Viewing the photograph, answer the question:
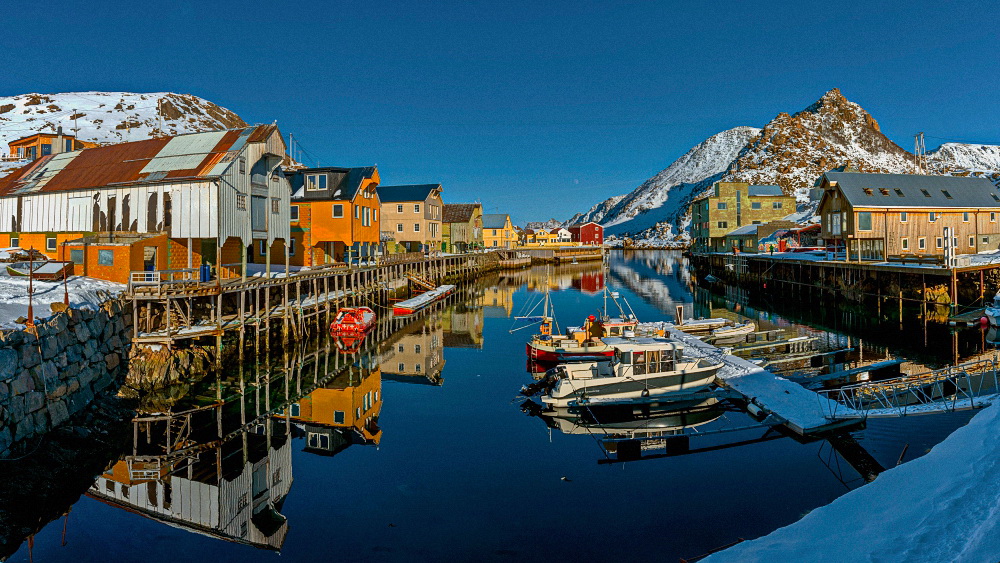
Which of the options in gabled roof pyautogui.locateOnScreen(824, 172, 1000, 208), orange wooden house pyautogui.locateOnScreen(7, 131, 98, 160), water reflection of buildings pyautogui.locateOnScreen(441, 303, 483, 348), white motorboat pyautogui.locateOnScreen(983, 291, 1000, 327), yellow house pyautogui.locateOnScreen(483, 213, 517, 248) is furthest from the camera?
yellow house pyautogui.locateOnScreen(483, 213, 517, 248)

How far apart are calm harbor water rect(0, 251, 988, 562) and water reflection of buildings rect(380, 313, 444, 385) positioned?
7.47 ft

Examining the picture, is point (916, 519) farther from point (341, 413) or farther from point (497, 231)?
point (497, 231)

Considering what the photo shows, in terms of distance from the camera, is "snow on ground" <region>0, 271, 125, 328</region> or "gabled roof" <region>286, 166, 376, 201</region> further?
"gabled roof" <region>286, 166, 376, 201</region>

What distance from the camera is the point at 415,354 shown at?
31188 mm

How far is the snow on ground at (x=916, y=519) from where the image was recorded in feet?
23.1

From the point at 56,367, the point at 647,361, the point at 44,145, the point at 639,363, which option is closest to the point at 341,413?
the point at 56,367

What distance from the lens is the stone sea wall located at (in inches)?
610

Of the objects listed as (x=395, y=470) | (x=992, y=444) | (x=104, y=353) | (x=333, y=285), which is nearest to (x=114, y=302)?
(x=104, y=353)

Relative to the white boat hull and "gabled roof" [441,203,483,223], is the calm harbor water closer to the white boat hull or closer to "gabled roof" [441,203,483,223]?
the white boat hull

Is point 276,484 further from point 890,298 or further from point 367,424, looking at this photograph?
point 890,298

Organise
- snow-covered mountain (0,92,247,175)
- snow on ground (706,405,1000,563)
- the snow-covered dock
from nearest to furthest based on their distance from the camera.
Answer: snow on ground (706,405,1000,563)
the snow-covered dock
snow-covered mountain (0,92,247,175)

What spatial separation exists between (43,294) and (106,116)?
377ft

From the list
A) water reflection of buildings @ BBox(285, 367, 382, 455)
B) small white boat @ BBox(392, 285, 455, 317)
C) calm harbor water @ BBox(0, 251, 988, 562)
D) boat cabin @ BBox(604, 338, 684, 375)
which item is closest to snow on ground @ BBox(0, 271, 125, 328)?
calm harbor water @ BBox(0, 251, 988, 562)

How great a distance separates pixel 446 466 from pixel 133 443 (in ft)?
30.5
